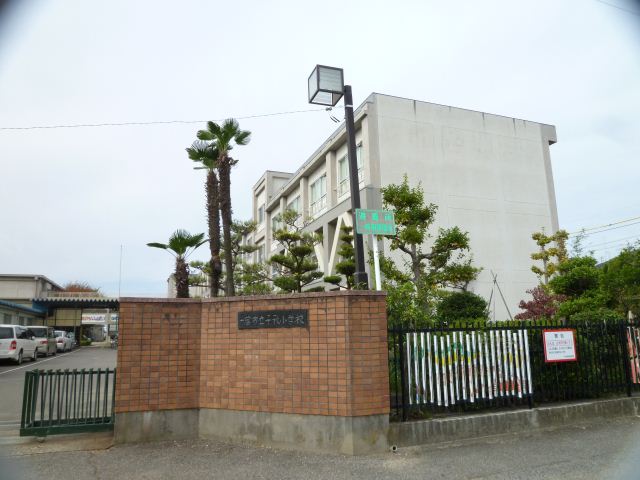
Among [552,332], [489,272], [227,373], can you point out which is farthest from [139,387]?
[489,272]

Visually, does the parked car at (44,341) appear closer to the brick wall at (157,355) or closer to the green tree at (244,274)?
the green tree at (244,274)

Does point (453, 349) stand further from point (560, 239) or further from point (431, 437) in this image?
point (560, 239)

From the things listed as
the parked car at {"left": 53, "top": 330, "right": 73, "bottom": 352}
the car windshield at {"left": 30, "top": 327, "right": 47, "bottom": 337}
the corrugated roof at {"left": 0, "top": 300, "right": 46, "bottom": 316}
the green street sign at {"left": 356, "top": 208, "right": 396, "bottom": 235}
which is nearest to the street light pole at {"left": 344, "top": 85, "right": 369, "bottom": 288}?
the green street sign at {"left": 356, "top": 208, "right": 396, "bottom": 235}

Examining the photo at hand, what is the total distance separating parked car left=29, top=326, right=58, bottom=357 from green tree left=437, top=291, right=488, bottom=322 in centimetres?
2262

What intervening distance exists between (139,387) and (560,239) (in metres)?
20.8

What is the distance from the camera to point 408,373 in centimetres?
743

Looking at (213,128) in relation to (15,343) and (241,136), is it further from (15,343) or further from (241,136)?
(15,343)

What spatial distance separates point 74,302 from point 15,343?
1028 inches

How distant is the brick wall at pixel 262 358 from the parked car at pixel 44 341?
23.3 meters

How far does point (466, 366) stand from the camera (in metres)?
7.72

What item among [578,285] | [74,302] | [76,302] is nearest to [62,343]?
[76,302]

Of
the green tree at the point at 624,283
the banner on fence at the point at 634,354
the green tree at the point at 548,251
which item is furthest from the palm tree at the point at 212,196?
the green tree at the point at 548,251

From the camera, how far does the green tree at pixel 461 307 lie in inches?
648

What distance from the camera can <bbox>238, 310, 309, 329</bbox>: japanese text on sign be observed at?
729 centimetres
